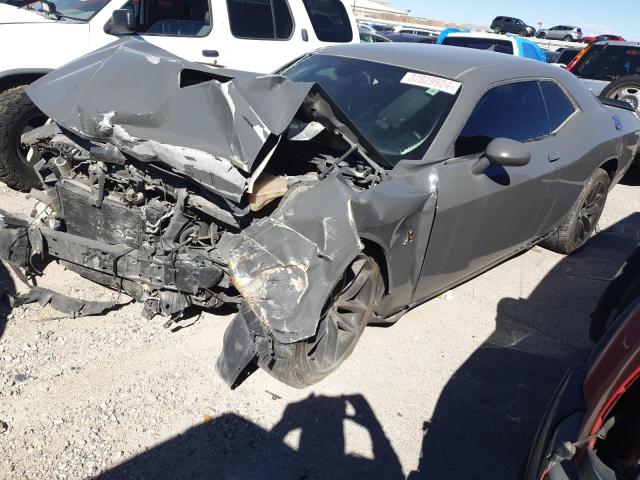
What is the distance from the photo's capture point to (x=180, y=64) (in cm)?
305

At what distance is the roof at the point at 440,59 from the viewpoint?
3.44 metres

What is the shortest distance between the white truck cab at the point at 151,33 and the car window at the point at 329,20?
0.01m

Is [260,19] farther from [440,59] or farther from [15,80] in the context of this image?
[440,59]

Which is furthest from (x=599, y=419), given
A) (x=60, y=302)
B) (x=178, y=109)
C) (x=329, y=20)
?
(x=329, y=20)

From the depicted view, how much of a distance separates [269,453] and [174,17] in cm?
468

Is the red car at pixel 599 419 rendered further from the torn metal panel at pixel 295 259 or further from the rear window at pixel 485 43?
the rear window at pixel 485 43

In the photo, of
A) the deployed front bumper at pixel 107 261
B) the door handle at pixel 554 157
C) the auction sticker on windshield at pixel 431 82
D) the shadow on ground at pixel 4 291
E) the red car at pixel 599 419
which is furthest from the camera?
the door handle at pixel 554 157

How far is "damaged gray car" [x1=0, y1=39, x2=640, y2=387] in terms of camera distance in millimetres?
2471

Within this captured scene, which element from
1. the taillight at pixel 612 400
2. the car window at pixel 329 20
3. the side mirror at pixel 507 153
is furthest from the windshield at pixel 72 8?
the taillight at pixel 612 400

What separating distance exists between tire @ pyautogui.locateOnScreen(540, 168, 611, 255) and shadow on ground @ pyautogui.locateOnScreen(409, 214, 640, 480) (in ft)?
0.73

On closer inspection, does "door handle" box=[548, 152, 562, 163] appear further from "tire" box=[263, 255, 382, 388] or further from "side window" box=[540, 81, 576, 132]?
"tire" box=[263, 255, 382, 388]

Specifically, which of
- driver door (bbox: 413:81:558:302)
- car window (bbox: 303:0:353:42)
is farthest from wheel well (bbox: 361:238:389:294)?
car window (bbox: 303:0:353:42)

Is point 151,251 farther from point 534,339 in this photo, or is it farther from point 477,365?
point 534,339

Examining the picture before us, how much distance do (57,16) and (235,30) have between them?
179 centimetres
